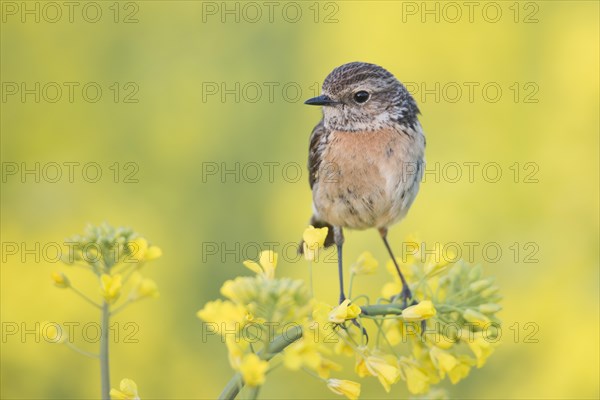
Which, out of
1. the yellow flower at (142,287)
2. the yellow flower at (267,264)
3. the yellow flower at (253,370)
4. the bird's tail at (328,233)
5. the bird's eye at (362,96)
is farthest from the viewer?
the bird's tail at (328,233)

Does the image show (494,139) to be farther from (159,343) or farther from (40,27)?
(40,27)

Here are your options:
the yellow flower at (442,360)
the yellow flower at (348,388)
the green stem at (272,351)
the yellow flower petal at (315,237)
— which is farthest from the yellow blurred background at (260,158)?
the green stem at (272,351)

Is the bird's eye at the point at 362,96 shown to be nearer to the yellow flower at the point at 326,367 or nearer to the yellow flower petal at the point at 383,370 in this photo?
the yellow flower petal at the point at 383,370

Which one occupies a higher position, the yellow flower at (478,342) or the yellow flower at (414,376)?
the yellow flower at (478,342)

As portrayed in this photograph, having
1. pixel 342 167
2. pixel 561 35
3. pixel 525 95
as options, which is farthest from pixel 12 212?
pixel 561 35

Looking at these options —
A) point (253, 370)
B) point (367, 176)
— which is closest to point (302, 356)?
point (253, 370)

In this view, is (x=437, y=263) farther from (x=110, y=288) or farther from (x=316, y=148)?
(x=316, y=148)
